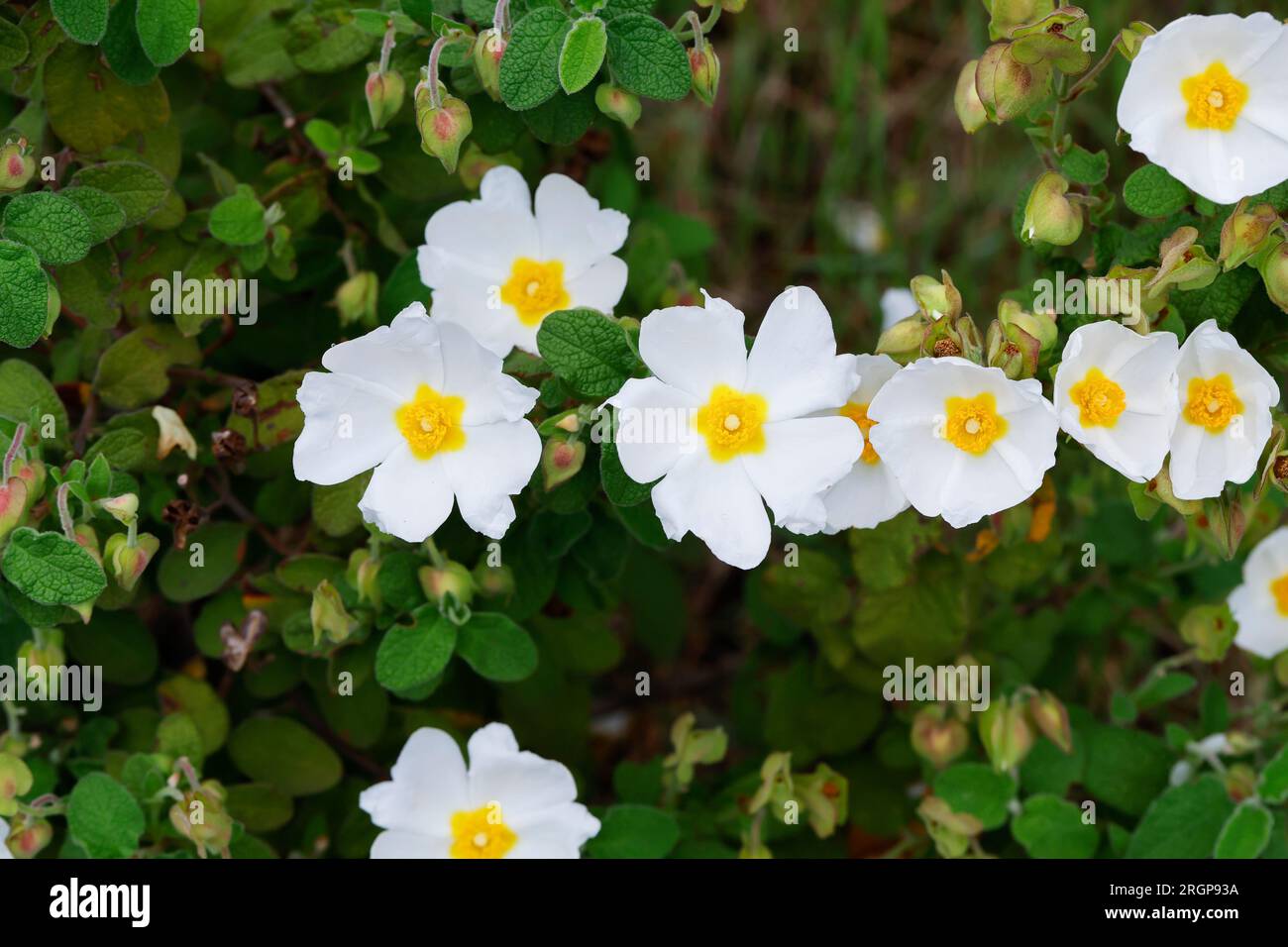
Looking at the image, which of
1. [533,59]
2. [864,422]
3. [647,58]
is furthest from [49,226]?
[864,422]

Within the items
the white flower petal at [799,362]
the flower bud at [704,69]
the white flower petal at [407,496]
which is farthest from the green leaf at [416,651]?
the flower bud at [704,69]

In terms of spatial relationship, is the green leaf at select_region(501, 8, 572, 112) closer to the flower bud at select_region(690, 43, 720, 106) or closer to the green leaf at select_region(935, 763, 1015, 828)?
the flower bud at select_region(690, 43, 720, 106)

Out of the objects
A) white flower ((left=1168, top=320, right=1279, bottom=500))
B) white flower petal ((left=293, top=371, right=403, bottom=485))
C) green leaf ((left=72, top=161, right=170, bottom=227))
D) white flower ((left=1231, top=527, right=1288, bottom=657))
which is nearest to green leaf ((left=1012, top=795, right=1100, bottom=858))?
white flower ((left=1231, top=527, right=1288, bottom=657))

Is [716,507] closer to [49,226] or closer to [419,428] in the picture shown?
[419,428]

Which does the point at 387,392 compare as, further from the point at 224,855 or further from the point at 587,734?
the point at 587,734

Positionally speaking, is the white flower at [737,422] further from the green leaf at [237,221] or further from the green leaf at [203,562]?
the green leaf at [203,562]
